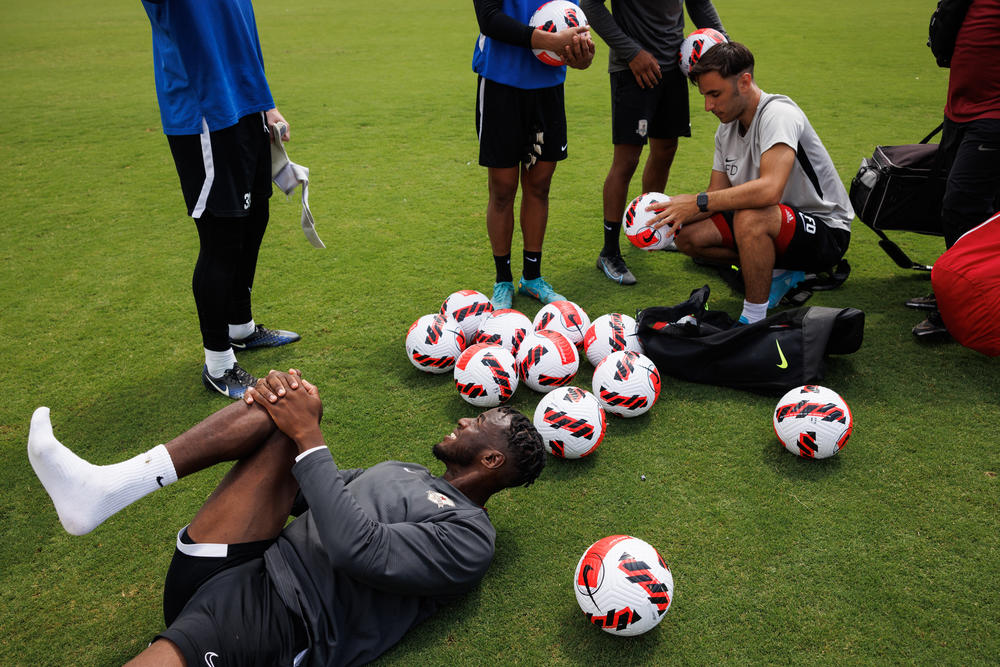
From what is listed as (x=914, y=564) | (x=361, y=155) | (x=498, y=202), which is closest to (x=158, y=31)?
(x=498, y=202)

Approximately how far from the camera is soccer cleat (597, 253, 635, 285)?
228 inches

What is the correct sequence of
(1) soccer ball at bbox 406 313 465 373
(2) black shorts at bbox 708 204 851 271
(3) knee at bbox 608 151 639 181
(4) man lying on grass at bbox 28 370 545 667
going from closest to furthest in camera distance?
(4) man lying on grass at bbox 28 370 545 667
(1) soccer ball at bbox 406 313 465 373
(2) black shorts at bbox 708 204 851 271
(3) knee at bbox 608 151 639 181

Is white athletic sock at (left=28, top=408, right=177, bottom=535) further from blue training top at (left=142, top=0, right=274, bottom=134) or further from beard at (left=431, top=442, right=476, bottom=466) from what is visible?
blue training top at (left=142, top=0, right=274, bottom=134)

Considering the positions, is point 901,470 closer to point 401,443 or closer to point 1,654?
point 401,443

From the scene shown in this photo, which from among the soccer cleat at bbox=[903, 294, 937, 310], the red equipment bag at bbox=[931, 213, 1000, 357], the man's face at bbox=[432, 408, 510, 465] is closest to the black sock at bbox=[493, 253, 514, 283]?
the man's face at bbox=[432, 408, 510, 465]

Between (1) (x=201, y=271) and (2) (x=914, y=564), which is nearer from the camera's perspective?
(2) (x=914, y=564)

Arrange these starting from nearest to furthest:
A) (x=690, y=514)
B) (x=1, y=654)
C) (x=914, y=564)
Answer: (x=1, y=654)
(x=914, y=564)
(x=690, y=514)

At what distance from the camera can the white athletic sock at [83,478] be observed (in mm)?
2541

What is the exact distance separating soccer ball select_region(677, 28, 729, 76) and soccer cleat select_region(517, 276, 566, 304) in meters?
1.83

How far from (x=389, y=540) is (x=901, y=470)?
2.71 meters

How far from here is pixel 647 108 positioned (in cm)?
556

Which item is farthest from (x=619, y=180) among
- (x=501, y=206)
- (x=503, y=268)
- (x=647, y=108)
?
(x=503, y=268)

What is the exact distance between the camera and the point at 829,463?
3.75 meters

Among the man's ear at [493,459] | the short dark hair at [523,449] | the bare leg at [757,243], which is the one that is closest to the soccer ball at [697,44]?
the bare leg at [757,243]
